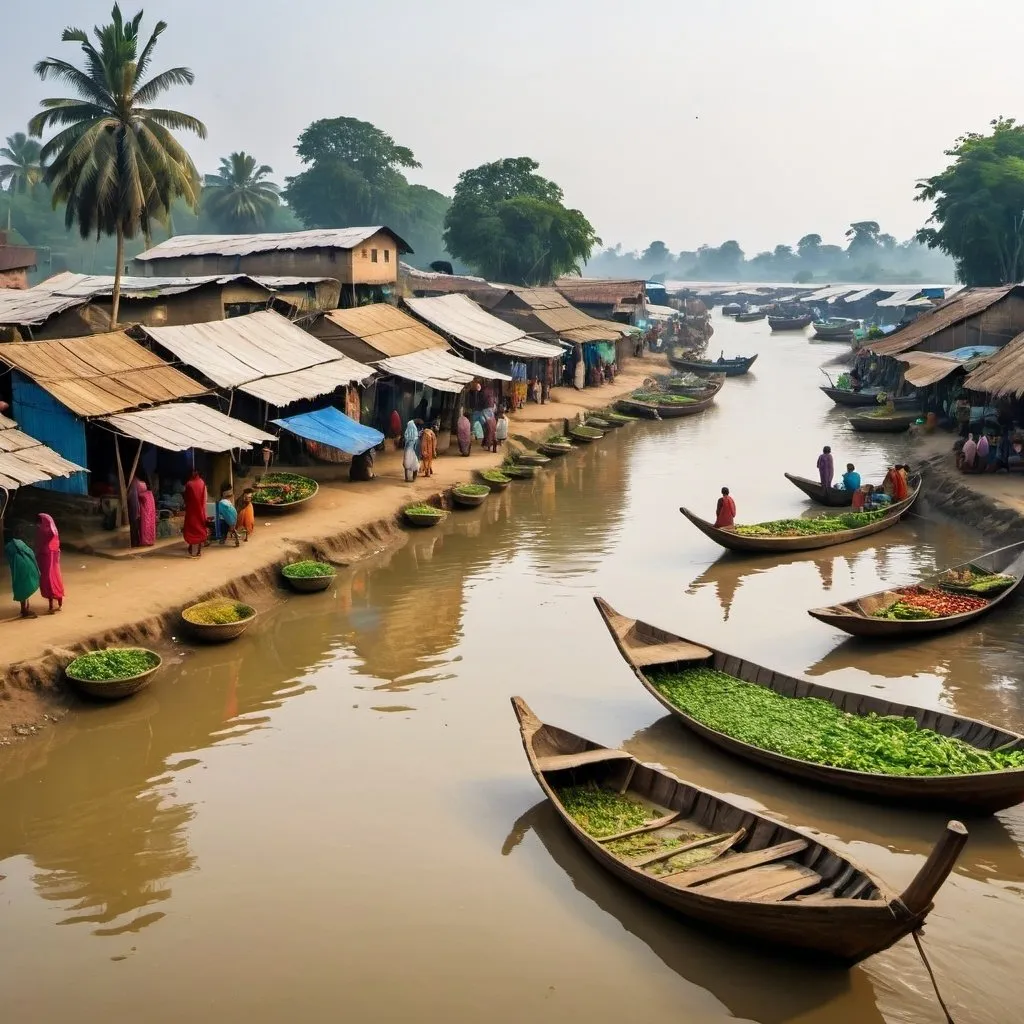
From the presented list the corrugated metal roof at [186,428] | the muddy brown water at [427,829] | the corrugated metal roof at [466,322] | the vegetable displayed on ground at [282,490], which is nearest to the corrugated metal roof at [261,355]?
the corrugated metal roof at [186,428]

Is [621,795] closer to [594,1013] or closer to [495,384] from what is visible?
[594,1013]

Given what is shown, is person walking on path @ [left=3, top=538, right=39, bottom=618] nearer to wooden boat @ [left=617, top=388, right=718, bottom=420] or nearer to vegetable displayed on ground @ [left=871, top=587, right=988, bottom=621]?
vegetable displayed on ground @ [left=871, top=587, right=988, bottom=621]

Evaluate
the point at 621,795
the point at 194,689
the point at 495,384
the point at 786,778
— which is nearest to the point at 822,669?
the point at 786,778

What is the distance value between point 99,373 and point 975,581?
1367cm

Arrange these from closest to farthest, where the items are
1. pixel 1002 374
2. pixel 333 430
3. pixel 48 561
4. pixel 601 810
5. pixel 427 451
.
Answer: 1. pixel 601 810
2. pixel 48 561
3. pixel 333 430
4. pixel 1002 374
5. pixel 427 451

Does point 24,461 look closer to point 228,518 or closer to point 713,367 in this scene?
point 228,518

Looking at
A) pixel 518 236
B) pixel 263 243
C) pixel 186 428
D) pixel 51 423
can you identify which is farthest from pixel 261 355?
pixel 518 236

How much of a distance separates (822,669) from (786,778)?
3669mm

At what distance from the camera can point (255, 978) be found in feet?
24.4

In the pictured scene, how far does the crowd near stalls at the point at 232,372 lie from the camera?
15141 mm

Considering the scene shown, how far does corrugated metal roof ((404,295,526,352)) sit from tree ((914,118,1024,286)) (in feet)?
77.1

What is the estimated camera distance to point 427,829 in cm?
946

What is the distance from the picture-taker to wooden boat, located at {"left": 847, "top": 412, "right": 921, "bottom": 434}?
1201 inches

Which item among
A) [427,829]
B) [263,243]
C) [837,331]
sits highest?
[263,243]
